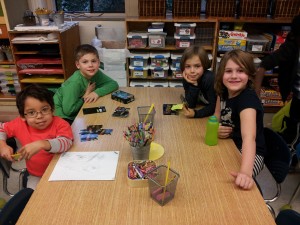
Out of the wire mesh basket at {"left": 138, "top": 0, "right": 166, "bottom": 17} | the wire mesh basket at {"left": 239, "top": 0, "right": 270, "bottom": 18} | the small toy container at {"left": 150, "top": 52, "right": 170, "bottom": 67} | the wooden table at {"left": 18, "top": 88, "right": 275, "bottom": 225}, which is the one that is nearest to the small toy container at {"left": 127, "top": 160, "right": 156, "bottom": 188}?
the wooden table at {"left": 18, "top": 88, "right": 275, "bottom": 225}

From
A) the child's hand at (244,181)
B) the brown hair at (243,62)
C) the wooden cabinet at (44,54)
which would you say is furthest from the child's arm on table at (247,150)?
the wooden cabinet at (44,54)

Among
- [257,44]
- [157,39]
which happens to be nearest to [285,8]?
[257,44]

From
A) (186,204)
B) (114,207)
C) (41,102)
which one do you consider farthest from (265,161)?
(41,102)

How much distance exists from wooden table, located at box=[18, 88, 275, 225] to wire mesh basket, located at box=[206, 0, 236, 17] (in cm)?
203

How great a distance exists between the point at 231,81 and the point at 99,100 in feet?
2.89

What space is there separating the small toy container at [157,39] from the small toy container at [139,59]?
130 mm

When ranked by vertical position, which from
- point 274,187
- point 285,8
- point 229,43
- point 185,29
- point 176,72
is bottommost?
point 274,187

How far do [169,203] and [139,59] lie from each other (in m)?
2.32

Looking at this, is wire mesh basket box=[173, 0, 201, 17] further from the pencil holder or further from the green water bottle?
the pencil holder

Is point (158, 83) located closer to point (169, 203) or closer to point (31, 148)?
point (31, 148)

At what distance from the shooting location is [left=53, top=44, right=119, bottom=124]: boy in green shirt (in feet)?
5.87

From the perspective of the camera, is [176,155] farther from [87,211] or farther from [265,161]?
[265,161]

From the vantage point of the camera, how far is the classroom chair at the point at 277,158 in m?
1.34

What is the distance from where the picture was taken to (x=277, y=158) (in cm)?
140
